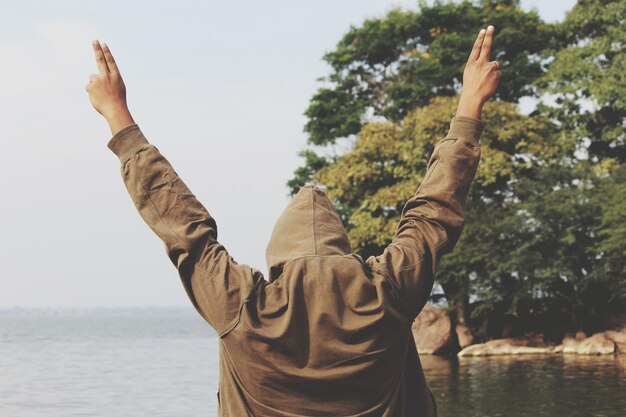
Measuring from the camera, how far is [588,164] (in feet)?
96.2

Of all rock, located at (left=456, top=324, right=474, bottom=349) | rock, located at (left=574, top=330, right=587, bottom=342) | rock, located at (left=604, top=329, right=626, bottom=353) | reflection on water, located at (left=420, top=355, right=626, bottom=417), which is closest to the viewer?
reflection on water, located at (left=420, top=355, right=626, bottom=417)

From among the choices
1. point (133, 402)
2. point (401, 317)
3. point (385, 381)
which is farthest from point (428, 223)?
point (133, 402)

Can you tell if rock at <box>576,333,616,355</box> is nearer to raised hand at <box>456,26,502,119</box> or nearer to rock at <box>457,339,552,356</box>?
rock at <box>457,339,552,356</box>

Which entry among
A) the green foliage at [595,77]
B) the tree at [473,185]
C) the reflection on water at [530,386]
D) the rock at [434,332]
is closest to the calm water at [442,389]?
the reflection on water at [530,386]

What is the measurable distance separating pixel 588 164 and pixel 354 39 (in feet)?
29.8

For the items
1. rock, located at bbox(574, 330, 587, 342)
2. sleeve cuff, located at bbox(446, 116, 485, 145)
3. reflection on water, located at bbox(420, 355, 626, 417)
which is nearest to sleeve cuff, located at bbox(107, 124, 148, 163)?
sleeve cuff, located at bbox(446, 116, 485, 145)

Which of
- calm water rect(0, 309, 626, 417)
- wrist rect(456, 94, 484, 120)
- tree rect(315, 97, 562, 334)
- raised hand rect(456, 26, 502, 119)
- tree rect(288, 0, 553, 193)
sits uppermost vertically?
tree rect(288, 0, 553, 193)

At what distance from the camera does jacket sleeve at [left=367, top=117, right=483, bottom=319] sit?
209 centimetres

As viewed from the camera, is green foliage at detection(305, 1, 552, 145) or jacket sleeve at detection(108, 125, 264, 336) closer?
jacket sleeve at detection(108, 125, 264, 336)

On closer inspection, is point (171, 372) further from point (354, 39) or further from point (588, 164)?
point (588, 164)

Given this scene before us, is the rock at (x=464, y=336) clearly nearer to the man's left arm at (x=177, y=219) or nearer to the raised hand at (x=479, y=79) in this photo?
the raised hand at (x=479, y=79)

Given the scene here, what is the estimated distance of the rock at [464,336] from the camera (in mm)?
30609

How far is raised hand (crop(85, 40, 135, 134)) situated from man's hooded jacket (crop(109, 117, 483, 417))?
0.05 m

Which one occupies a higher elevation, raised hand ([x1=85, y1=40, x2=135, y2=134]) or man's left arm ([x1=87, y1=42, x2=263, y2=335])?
raised hand ([x1=85, y1=40, x2=135, y2=134])
